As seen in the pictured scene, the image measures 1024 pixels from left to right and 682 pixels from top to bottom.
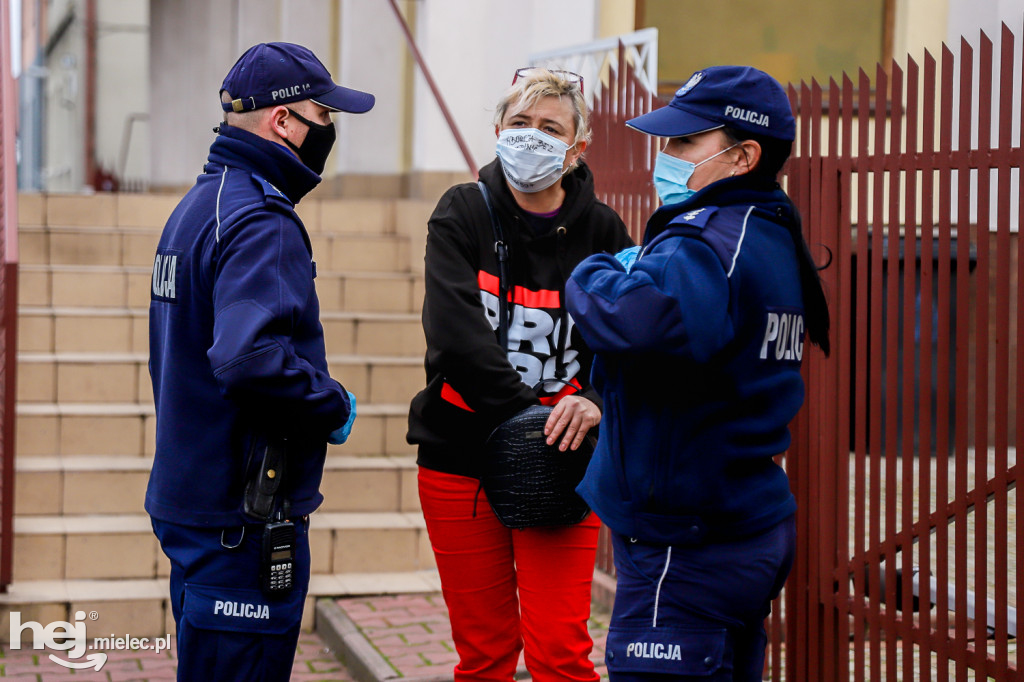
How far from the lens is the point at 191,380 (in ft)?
9.69

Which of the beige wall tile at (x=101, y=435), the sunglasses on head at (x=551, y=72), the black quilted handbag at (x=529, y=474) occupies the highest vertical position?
the sunglasses on head at (x=551, y=72)

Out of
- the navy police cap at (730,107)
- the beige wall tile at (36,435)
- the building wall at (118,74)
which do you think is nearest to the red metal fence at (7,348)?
the beige wall tile at (36,435)

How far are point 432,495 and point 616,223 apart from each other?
980mm

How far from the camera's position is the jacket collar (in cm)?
304

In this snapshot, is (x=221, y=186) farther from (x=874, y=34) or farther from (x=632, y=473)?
(x=874, y=34)

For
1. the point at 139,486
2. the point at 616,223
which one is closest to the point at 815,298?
the point at 616,223

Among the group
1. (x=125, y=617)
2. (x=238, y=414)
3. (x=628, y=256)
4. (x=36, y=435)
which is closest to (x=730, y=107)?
(x=628, y=256)

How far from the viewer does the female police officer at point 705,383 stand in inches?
100

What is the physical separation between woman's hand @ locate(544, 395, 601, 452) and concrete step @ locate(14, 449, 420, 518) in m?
3.05

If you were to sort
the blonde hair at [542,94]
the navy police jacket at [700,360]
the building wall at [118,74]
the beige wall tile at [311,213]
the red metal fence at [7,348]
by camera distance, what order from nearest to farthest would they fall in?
1. the navy police jacket at [700,360]
2. the blonde hair at [542,94]
3. the red metal fence at [7,348]
4. the beige wall tile at [311,213]
5. the building wall at [118,74]

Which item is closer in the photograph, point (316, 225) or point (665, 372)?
point (665, 372)

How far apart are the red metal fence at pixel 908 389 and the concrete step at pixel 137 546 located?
2.07 meters

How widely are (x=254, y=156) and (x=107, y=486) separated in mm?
3421

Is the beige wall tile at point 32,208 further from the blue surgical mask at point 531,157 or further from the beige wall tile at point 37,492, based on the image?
the blue surgical mask at point 531,157
